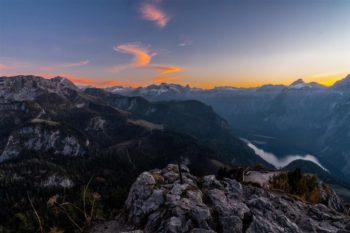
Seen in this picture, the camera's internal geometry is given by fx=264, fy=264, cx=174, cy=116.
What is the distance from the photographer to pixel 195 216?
30.8 m

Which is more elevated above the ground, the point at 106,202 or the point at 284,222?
the point at 284,222

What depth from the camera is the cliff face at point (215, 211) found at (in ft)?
99.1

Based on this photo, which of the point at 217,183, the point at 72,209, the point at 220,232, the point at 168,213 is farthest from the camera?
the point at 217,183

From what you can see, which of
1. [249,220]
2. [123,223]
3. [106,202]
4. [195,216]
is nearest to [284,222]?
[249,220]

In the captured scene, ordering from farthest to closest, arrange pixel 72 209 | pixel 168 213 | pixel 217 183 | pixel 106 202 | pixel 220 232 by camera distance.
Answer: pixel 106 202
pixel 217 183
pixel 72 209
pixel 168 213
pixel 220 232

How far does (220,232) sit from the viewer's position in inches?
1168

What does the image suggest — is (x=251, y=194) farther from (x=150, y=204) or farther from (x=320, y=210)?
(x=150, y=204)

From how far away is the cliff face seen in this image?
30203 millimetres

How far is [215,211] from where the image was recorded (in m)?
33.0

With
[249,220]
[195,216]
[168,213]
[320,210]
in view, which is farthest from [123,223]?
[320,210]

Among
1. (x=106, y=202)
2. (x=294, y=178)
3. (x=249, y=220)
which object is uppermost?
(x=249, y=220)

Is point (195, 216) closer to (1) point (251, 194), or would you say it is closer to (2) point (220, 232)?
(2) point (220, 232)

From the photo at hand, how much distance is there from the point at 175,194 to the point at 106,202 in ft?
71.8

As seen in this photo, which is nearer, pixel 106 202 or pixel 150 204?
pixel 150 204
